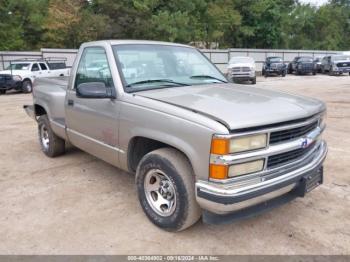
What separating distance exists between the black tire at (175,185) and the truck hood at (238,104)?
497mm

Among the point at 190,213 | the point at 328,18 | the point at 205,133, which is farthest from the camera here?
the point at 328,18

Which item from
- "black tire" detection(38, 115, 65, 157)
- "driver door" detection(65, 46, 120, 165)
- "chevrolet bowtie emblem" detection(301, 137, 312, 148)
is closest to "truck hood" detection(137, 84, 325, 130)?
"chevrolet bowtie emblem" detection(301, 137, 312, 148)

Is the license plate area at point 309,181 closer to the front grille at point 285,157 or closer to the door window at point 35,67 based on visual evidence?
the front grille at point 285,157

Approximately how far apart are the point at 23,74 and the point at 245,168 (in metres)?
17.9

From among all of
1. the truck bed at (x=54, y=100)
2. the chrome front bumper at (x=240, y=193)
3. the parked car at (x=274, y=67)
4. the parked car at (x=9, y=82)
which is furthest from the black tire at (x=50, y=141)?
the parked car at (x=274, y=67)

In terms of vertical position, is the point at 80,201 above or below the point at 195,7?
below

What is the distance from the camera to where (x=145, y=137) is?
3.67 meters

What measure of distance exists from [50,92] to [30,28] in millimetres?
28621

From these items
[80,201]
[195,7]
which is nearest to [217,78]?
[80,201]

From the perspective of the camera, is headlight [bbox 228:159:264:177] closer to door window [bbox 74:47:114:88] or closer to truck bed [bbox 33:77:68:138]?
door window [bbox 74:47:114:88]

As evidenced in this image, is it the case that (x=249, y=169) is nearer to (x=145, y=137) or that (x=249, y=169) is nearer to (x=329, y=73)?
(x=145, y=137)

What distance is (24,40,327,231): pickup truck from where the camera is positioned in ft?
9.91

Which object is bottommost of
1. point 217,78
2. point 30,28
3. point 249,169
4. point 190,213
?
point 190,213

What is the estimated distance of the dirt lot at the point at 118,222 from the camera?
3371 mm
